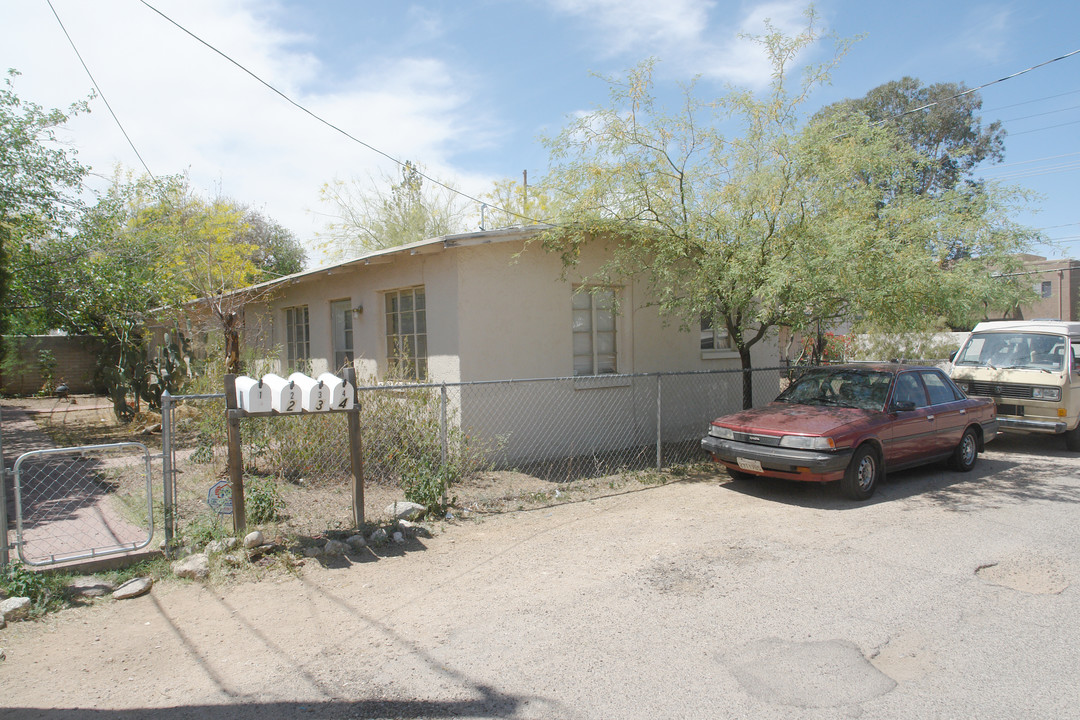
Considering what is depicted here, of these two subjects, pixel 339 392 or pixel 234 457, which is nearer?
pixel 234 457

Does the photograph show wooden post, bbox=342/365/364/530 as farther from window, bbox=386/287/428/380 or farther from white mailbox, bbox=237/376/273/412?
window, bbox=386/287/428/380

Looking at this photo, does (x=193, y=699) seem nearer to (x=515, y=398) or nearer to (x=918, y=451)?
(x=515, y=398)

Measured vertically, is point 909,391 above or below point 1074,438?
above

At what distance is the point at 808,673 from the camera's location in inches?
143

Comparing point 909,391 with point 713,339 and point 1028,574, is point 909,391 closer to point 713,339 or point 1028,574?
point 1028,574

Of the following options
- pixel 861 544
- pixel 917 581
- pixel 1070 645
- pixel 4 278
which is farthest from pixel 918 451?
pixel 4 278

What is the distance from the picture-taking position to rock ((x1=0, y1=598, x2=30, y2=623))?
4.32 m

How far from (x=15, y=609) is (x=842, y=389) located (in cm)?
837

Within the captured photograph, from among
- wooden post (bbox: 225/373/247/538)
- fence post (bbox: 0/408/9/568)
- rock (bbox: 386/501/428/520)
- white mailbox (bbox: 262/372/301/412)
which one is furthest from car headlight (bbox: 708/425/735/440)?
fence post (bbox: 0/408/9/568)

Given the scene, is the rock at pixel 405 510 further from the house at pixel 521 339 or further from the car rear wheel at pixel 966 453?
the car rear wheel at pixel 966 453

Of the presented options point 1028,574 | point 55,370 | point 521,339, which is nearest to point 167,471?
point 521,339

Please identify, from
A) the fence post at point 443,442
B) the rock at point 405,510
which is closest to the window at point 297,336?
the fence post at point 443,442

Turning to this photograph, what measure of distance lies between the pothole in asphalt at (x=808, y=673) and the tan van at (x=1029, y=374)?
8210 mm

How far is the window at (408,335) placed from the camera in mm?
9891
